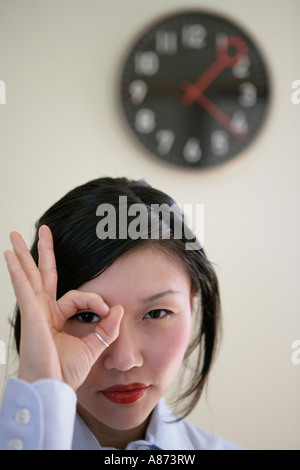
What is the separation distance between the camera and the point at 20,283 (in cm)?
71

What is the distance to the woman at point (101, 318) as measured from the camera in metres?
0.65

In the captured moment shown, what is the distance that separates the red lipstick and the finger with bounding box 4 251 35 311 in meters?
0.21

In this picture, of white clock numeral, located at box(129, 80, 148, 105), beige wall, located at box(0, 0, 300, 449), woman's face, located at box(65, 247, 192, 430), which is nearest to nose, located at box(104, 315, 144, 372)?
woman's face, located at box(65, 247, 192, 430)

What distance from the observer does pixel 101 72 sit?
1.50 metres

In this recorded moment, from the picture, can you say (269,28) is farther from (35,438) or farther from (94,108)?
(35,438)

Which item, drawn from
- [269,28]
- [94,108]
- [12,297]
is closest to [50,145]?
[94,108]

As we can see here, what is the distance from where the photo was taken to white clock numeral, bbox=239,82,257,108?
58.9 inches

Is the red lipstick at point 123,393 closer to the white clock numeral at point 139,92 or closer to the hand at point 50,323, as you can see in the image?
the hand at point 50,323

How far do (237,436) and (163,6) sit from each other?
1378mm

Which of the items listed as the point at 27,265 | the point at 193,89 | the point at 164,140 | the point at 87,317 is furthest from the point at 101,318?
the point at 193,89

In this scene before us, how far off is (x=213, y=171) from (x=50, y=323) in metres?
0.93
